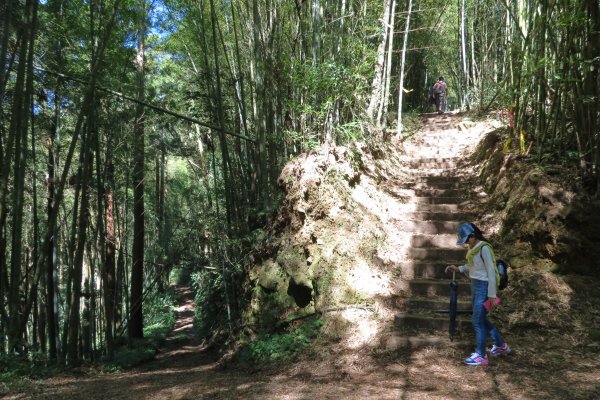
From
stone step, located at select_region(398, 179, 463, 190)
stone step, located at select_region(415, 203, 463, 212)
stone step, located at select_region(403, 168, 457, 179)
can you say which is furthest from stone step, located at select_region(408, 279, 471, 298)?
stone step, located at select_region(403, 168, 457, 179)

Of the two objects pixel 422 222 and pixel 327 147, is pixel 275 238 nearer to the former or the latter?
pixel 327 147

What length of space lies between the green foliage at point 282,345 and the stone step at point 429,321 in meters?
0.84

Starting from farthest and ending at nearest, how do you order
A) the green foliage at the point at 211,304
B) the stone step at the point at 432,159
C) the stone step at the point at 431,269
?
the stone step at the point at 432,159 → the green foliage at the point at 211,304 → the stone step at the point at 431,269

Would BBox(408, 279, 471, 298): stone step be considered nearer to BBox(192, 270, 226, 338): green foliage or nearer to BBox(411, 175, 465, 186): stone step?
BBox(411, 175, 465, 186): stone step

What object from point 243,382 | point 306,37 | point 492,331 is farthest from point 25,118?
point 492,331

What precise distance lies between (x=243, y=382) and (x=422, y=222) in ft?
10.3

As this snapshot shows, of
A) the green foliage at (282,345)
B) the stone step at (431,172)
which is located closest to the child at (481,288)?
the green foliage at (282,345)

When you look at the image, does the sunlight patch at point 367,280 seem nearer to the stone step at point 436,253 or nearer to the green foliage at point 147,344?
the stone step at point 436,253

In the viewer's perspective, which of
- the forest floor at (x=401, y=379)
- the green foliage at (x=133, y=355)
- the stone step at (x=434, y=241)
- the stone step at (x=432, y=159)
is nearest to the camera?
the forest floor at (x=401, y=379)

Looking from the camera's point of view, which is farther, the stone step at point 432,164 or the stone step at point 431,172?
the stone step at point 432,164

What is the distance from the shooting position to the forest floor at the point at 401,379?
2783mm

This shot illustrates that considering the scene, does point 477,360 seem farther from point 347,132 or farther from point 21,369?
point 21,369

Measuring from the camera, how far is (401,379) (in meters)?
3.08

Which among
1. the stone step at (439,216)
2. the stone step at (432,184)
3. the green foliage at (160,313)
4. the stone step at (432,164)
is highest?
the stone step at (432,164)
